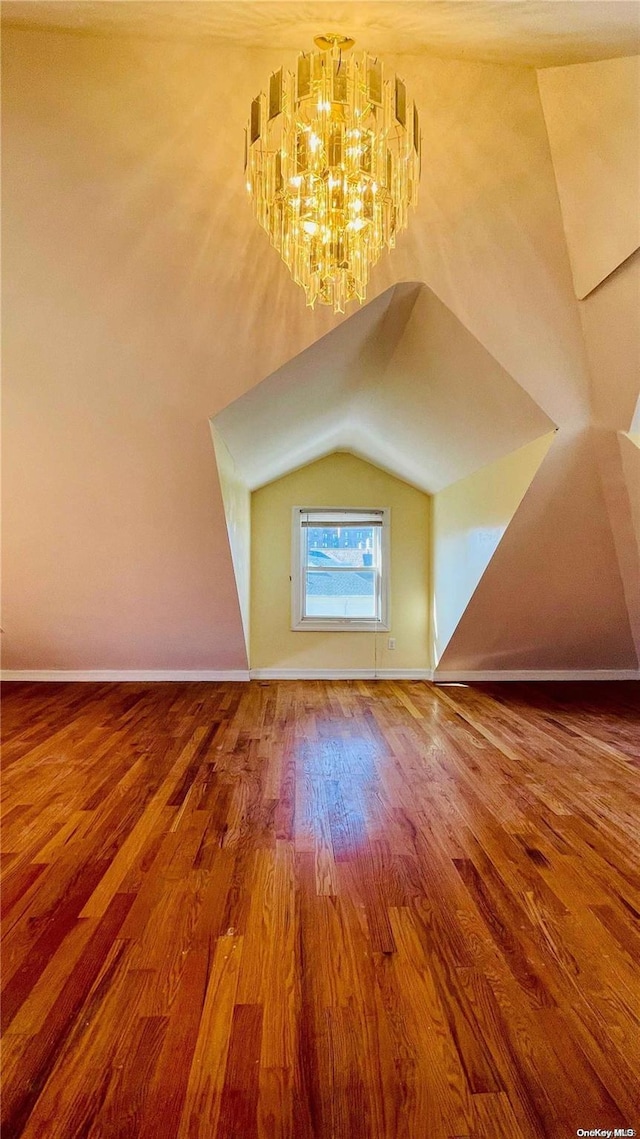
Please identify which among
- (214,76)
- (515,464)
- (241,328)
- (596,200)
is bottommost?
(515,464)

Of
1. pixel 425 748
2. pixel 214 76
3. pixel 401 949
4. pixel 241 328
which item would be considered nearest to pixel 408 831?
pixel 401 949

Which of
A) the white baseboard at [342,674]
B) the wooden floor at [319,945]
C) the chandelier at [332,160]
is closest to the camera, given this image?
the wooden floor at [319,945]

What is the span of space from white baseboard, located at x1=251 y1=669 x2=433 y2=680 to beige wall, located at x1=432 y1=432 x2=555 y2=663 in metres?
0.34

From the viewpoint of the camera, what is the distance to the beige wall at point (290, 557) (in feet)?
22.1

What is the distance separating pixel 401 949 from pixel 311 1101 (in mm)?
564

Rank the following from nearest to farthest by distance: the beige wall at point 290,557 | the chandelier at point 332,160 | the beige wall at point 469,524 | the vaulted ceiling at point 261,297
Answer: the chandelier at point 332,160 < the vaulted ceiling at point 261,297 < the beige wall at point 469,524 < the beige wall at point 290,557

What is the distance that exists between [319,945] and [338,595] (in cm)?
516

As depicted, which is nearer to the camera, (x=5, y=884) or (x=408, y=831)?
(x=5, y=884)

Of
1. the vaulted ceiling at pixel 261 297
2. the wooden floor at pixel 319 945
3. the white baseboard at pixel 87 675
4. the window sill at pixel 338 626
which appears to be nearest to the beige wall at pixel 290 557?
the window sill at pixel 338 626

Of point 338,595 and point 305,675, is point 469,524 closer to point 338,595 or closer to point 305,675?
point 338,595

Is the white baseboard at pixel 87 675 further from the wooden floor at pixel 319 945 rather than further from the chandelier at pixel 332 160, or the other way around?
the chandelier at pixel 332 160

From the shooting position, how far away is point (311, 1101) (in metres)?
1.22

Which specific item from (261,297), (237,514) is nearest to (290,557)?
(237,514)

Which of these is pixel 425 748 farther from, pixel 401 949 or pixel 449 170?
pixel 449 170
